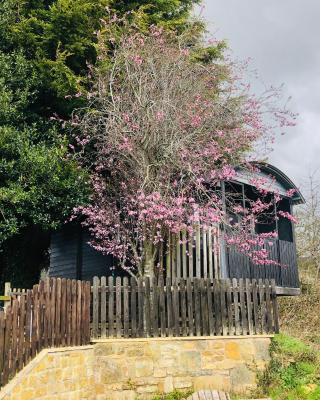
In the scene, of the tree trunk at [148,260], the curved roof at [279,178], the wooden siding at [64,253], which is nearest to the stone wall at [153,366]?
the tree trunk at [148,260]

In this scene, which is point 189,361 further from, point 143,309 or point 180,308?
point 143,309

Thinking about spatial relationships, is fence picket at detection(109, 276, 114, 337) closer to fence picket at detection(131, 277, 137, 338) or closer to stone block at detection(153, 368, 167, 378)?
fence picket at detection(131, 277, 137, 338)

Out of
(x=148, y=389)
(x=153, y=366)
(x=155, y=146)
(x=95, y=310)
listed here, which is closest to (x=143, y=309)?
(x=95, y=310)

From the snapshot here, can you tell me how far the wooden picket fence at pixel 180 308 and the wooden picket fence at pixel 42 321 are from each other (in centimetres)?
44

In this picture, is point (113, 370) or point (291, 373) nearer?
point (113, 370)

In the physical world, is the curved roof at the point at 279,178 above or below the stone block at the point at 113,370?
above

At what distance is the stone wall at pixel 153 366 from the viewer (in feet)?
29.3

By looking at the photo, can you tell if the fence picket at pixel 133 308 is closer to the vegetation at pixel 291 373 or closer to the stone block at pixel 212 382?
the stone block at pixel 212 382

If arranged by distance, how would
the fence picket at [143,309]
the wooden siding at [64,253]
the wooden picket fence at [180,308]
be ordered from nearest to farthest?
the fence picket at [143,309]
the wooden picket fence at [180,308]
the wooden siding at [64,253]

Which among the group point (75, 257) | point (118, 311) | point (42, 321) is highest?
point (75, 257)

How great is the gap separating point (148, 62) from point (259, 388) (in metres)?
9.50

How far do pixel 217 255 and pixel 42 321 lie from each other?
226 inches

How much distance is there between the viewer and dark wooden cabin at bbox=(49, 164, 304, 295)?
1271 cm

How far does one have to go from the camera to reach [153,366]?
31.6 ft
